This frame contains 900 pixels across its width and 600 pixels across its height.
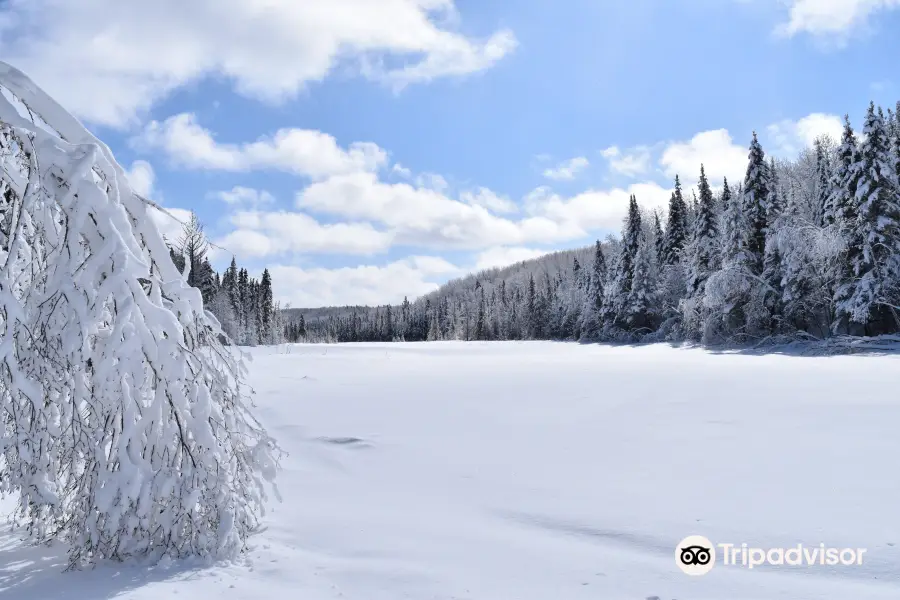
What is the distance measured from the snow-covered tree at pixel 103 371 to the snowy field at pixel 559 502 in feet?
1.24

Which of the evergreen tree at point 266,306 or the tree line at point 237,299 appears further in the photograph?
the evergreen tree at point 266,306

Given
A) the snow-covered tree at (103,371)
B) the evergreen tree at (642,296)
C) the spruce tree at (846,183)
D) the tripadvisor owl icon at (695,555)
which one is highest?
the spruce tree at (846,183)

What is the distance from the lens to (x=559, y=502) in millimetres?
5633

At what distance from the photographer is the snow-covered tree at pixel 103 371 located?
357cm

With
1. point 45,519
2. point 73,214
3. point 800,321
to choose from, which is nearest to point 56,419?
point 45,519

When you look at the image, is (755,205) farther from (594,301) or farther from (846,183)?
(594,301)

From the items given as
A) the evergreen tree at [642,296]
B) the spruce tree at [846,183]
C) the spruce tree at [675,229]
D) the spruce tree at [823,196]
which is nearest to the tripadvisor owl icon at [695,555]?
the spruce tree at [846,183]

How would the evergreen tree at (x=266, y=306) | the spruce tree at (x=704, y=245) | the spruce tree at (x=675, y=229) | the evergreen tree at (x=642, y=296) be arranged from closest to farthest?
the spruce tree at (x=704, y=245)
the evergreen tree at (x=642, y=296)
the spruce tree at (x=675, y=229)
the evergreen tree at (x=266, y=306)

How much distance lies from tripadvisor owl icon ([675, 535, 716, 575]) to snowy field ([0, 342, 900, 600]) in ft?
0.30

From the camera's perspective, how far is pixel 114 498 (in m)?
3.64

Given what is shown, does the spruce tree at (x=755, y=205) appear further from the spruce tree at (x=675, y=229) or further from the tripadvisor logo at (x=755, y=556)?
the tripadvisor logo at (x=755, y=556)

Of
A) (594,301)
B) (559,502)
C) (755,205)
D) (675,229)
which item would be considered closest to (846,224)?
(755,205)

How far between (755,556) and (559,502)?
1.96 m

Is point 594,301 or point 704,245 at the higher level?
point 704,245
